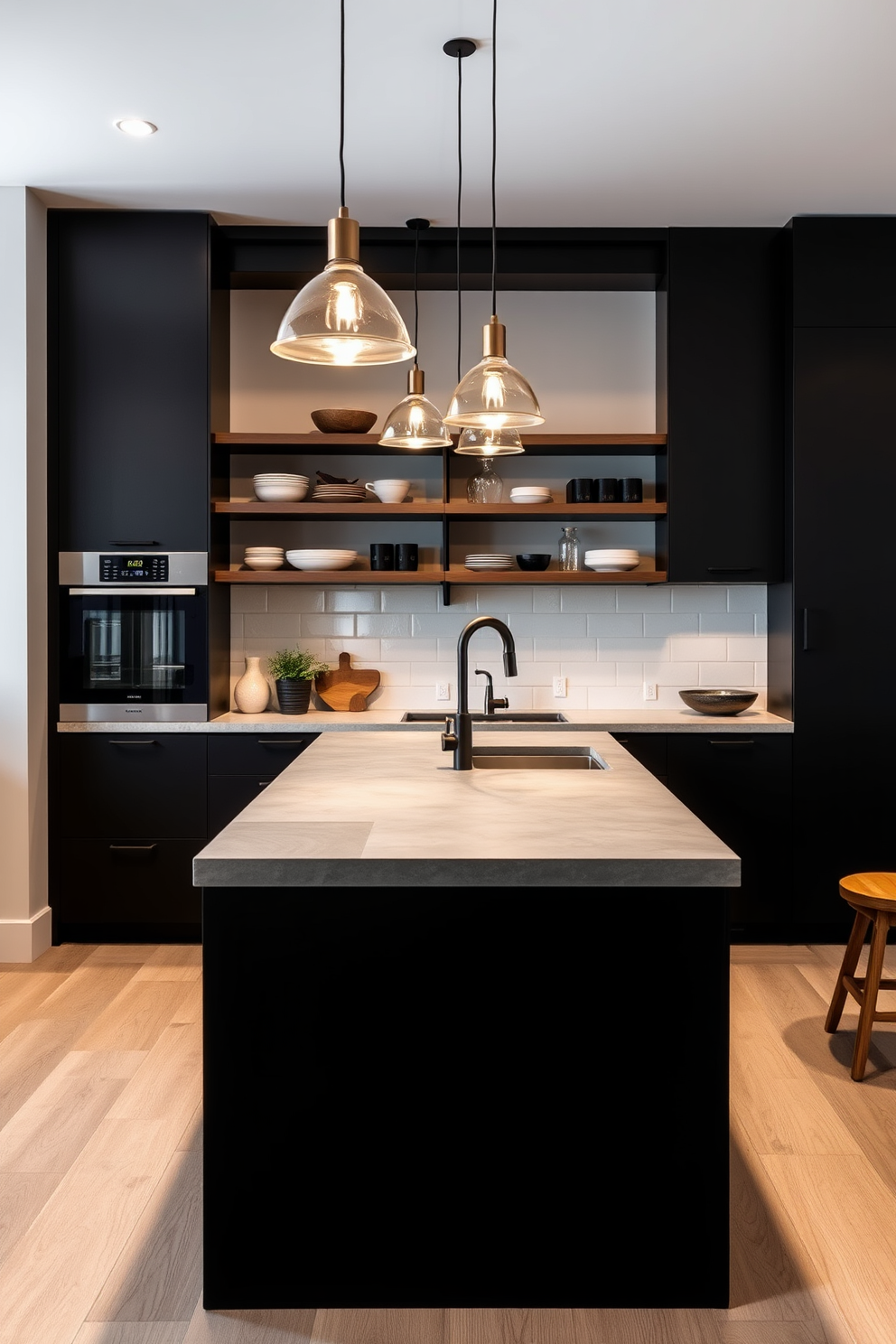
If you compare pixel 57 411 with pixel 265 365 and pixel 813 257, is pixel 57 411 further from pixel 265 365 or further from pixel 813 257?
pixel 813 257

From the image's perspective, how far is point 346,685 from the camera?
4637mm

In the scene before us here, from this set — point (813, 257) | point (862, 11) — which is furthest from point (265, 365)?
point (862, 11)

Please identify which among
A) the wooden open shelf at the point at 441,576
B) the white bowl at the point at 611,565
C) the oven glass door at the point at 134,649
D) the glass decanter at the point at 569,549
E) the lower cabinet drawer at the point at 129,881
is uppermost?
the glass decanter at the point at 569,549

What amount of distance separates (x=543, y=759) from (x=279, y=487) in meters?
Result: 1.84

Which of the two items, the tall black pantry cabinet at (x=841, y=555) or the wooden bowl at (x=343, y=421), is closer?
the tall black pantry cabinet at (x=841, y=555)

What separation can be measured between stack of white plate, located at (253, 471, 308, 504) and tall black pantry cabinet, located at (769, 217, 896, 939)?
2.02 meters

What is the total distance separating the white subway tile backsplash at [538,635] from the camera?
4.74 meters

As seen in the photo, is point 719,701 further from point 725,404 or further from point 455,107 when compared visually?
point 455,107

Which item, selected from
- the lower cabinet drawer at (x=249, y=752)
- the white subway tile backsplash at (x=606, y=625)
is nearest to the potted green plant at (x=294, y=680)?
the lower cabinet drawer at (x=249, y=752)

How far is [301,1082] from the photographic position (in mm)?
1953

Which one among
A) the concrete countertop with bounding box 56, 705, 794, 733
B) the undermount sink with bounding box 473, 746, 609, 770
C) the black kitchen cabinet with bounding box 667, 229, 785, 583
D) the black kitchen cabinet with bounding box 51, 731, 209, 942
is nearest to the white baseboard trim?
the black kitchen cabinet with bounding box 51, 731, 209, 942

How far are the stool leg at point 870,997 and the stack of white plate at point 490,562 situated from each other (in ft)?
6.86

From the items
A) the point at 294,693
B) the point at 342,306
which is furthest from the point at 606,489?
the point at 342,306

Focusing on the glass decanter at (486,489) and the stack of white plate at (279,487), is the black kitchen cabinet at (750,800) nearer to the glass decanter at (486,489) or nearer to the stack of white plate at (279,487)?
the glass decanter at (486,489)
